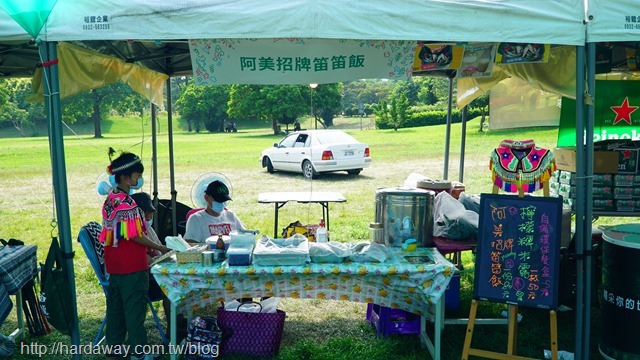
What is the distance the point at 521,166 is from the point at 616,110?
326 cm

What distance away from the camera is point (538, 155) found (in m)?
3.88

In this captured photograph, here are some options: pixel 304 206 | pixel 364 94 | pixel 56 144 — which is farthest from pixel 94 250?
pixel 364 94

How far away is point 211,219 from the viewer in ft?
15.1

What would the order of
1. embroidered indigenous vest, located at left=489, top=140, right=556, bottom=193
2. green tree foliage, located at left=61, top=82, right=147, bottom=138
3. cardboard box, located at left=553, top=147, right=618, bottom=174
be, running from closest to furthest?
embroidered indigenous vest, located at left=489, top=140, right=556, bottom=193 < cardboard box, located at left=553, top=147, right=618, bottom=174 < green tree foliage, located at left=61, top=82, right=147, bottom=138

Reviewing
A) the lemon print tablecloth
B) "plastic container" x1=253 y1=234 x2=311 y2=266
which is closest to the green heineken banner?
the lemon print tablecloth

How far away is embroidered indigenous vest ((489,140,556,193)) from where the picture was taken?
3.89 m

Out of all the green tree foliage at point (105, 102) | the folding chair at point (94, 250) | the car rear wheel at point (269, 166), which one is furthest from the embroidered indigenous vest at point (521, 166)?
the green tree foliage at point (105, 102)

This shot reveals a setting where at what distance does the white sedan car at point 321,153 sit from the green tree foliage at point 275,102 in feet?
40.6

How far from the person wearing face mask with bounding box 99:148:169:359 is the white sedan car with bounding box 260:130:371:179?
389 inches

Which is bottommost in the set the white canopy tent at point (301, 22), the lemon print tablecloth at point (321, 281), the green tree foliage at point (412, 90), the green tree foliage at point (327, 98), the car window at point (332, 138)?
the lemon print tablecloth at point (321, 281)

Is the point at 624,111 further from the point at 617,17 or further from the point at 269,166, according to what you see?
the point at 269,166

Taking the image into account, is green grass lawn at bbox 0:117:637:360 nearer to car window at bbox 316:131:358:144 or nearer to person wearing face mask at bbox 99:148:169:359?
person wearing face mask at bbox 99:148:169:359

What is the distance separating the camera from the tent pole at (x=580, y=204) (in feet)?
12.0

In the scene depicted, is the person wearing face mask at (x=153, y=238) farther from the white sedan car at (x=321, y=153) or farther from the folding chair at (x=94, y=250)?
the white sedan car at (x=321, y=153)
